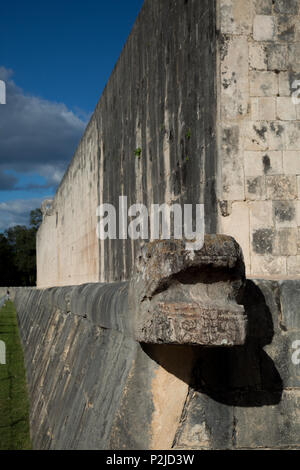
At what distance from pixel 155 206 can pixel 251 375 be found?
215 inches

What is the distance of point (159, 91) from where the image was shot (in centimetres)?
795

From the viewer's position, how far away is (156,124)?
8.06 meters

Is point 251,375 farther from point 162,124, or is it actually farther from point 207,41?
point 162,124

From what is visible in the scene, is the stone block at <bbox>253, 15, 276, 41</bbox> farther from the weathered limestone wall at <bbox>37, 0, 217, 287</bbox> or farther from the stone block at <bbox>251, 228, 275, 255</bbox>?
the stone block at <bbox>251, 228, 275, 255</bbox>

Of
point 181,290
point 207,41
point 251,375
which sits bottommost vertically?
point 251,375

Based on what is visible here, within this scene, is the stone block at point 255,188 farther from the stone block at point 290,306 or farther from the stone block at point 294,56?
the stone block at point 290,306

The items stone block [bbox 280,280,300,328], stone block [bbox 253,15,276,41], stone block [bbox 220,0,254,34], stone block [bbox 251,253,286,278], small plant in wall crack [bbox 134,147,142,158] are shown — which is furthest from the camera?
small plant in wall crack [bbox 134,147,142,158]

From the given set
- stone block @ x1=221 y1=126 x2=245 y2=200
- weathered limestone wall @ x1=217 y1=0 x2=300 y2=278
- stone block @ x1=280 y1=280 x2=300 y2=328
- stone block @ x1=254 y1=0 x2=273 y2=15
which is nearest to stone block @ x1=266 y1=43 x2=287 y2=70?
weathered limestone wall @ x1=217 y1=0 x2=300 y2=278

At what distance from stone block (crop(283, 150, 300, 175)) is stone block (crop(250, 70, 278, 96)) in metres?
0.64

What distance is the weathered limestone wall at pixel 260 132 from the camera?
581 centimetres

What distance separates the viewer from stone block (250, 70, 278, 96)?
6016mm

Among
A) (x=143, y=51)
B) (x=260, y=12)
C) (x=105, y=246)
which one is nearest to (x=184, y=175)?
(x=260, y=12)

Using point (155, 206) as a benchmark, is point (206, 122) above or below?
above

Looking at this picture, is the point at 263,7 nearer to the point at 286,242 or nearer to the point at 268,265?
the point at 286,242
